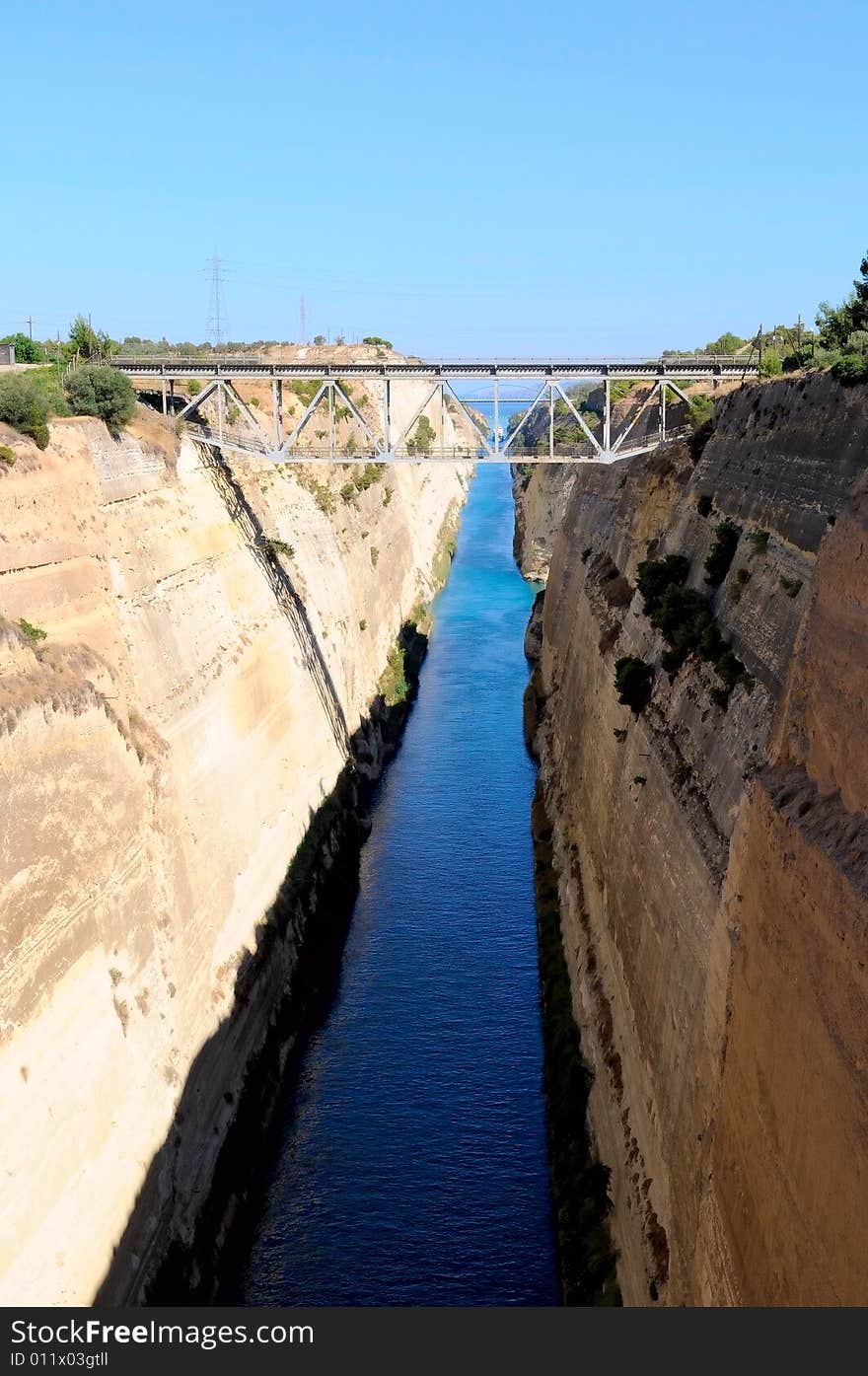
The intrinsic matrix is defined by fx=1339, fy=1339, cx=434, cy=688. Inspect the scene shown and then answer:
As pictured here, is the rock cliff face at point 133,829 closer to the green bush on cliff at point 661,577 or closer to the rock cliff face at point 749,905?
the rock cliff face at point 749,905

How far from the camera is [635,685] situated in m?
21.6

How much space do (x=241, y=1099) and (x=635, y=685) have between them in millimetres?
8896

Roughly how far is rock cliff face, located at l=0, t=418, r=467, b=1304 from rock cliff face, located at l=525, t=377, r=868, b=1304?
5698mm

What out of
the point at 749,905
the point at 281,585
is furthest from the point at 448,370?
the point at 749,905

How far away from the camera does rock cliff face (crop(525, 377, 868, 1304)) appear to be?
32.6 ft

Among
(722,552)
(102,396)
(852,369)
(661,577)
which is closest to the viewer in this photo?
(852,369)

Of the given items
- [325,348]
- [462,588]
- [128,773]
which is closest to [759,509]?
[128,773]

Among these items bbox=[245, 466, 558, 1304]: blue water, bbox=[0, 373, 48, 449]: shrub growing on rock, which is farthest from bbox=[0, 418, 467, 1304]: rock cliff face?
bbox=[245, 466, 558, 1304]: blue water

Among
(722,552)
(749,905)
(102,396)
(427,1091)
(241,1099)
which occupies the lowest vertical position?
(427,1091)

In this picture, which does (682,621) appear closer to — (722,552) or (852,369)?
(722,552)

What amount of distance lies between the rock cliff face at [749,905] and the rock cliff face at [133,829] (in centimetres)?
570

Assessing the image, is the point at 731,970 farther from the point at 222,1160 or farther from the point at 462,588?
the point at 462,588

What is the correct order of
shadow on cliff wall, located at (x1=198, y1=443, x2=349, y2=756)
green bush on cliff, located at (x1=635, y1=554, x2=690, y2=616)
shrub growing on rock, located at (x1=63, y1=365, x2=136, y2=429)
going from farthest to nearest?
shadow on cliff wall, located at (x1=198, y1=443, x2=349, y2=756) < shrub growing on rock, located at (x1=63, y1=365, x2=136, y2=429) < green bush on cliff, located at (x1=635, y1=554, x2=690, y2=616)

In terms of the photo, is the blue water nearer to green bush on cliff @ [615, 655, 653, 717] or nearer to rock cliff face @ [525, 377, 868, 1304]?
rock cliff face @ [525, 377, 868, 1304]
